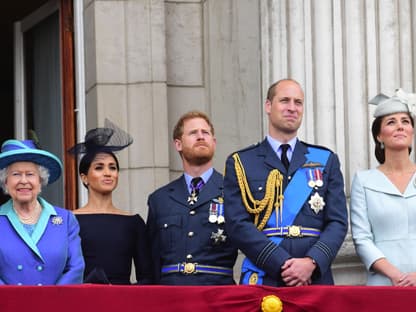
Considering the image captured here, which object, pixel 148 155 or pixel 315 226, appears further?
pixel 148 155

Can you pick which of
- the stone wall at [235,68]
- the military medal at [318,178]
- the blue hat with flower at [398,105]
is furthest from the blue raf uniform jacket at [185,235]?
the stone wall at [235,68]

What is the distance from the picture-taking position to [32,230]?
25.9 ft

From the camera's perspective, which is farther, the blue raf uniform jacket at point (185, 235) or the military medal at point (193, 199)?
the military medal at point (193, 199)

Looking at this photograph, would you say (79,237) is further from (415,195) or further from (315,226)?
(415,195)

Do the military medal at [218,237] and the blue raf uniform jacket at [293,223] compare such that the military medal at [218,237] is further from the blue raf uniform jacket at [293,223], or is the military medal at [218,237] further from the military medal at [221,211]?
the blue raf uniform jacket at [293,223]

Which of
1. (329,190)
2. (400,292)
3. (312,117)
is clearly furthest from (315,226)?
(312,117)

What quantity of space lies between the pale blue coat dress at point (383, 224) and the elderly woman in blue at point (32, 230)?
4.99ft

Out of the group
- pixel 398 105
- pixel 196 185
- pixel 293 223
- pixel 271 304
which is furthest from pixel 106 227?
pixel 398 105

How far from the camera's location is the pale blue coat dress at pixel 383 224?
7934mm

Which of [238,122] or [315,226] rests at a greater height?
[238,122]

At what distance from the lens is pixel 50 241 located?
25.7 feet

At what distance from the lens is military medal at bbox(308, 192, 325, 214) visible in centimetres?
782

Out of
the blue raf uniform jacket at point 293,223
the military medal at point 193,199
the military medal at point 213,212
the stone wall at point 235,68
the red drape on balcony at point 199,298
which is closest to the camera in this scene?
the red drape on balcony at point 199,298

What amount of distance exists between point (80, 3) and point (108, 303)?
386 cm
